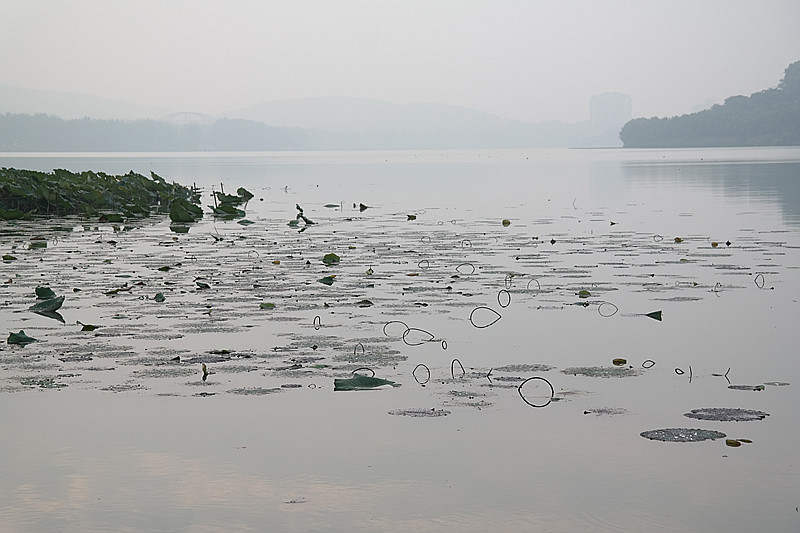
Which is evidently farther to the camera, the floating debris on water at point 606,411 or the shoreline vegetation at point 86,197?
the shoreline vegetation at point 86,197

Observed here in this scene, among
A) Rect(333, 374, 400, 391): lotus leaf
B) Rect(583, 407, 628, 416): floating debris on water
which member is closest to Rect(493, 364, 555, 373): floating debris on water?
Rect(333, 374, 400, 391): lotus leaf

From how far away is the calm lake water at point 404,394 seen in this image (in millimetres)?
3781

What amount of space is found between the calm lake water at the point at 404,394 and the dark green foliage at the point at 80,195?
896 centimetres

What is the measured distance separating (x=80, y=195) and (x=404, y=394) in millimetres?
17981

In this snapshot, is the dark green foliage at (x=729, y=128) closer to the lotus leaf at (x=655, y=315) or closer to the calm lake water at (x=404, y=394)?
the calm lake water at (x=404, y=394)

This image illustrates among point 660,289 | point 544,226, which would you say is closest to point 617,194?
point 544,226

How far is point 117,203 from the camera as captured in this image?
75.2 feet

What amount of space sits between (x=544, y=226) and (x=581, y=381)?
11171 millimetres

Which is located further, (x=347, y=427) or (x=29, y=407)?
(x=29, y=407)

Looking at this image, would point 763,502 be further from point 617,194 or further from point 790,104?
point 790,104

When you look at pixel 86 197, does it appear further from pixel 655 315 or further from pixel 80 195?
pixel 655 315

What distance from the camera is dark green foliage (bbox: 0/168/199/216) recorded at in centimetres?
2025

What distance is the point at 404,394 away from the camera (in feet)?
17.6

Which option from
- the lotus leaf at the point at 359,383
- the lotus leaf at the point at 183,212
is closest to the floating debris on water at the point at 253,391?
the lotus leaf at the point at 359,383
